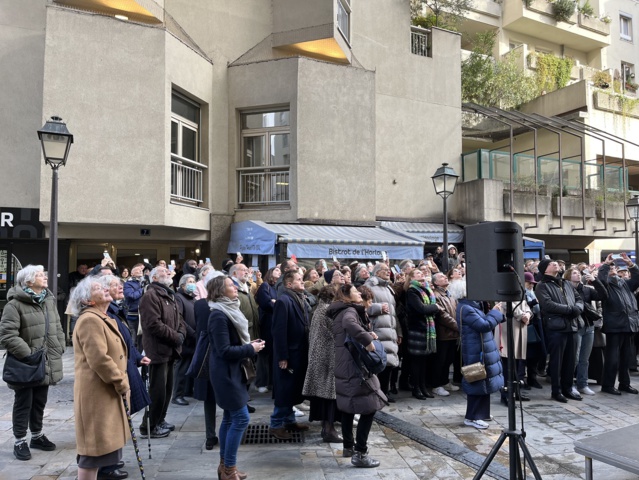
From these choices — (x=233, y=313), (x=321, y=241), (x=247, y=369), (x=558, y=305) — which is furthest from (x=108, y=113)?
(x=558, y=305)

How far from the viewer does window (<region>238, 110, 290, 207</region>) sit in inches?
571

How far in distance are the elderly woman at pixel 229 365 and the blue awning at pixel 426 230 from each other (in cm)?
1091

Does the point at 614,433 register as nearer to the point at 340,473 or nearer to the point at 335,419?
the point at 340,473

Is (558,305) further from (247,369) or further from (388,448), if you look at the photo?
(247,369)

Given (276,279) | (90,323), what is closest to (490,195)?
(276,279)

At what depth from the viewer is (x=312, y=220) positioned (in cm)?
1403

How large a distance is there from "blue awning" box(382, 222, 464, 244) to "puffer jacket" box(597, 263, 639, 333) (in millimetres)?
7189

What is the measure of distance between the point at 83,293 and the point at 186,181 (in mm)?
9809

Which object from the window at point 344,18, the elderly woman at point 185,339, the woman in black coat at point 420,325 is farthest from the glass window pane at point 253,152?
the woman in black coat at point 420,325

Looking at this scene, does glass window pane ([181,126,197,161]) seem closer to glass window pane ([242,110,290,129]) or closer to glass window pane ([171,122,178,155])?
glass window pane ([171,122,178,155])

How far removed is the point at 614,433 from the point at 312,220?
33.7 feet

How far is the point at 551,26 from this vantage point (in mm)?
24750

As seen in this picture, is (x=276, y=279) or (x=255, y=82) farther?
(x=255, y=82)

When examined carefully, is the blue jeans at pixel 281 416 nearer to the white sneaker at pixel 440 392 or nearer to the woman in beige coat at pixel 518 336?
the white sneaker at pixel 440 392
